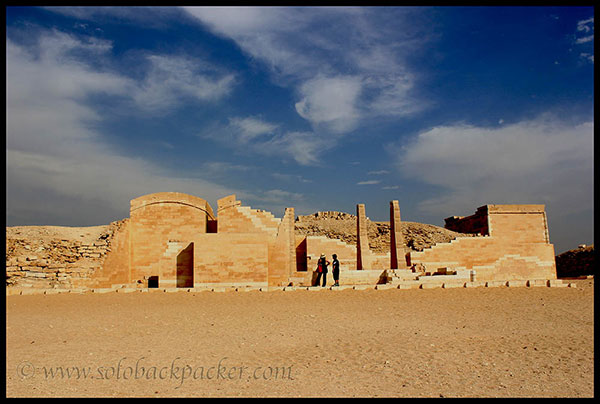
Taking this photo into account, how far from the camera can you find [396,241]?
70.3 feet

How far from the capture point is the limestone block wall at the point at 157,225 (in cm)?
2184

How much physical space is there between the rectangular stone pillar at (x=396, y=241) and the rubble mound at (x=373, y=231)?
11.4 metres

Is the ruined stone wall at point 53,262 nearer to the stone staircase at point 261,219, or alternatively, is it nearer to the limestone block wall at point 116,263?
the limestone block wall at point 116,263

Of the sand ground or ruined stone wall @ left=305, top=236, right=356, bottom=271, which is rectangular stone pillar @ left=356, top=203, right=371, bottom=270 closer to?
ruined stone wall @ left=305, top=236, right=356, bottom=271

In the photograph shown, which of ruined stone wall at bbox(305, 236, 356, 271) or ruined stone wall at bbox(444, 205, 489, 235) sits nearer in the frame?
ruined stone wall at bbox(305, 236, 356, 271)

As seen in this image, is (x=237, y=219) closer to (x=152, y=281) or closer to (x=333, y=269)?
(x=152, y=281)

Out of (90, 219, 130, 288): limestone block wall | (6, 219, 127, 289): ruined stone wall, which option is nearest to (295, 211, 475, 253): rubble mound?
(90, 219, 130, 288): limestone block wall

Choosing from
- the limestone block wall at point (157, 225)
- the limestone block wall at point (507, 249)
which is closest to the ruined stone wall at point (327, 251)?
the limestone block wall at point (507, 249)

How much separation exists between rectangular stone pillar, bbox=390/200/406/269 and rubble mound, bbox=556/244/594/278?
18944mm

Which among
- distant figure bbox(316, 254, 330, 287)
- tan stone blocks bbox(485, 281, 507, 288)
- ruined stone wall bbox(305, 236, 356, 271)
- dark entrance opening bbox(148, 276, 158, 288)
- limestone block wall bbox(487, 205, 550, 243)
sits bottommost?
tan stone blocks bbox(485, 281, 507, 288)

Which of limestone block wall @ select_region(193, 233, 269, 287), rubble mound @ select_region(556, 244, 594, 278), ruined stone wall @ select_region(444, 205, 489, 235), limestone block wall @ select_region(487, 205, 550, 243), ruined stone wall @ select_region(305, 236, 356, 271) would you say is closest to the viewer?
limestone block wall @ select_region(193, 233, 269, 287)

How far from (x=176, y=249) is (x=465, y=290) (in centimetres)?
1149

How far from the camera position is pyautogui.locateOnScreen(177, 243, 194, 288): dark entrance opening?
18000 mm

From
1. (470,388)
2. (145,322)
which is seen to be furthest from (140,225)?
(470,388)
